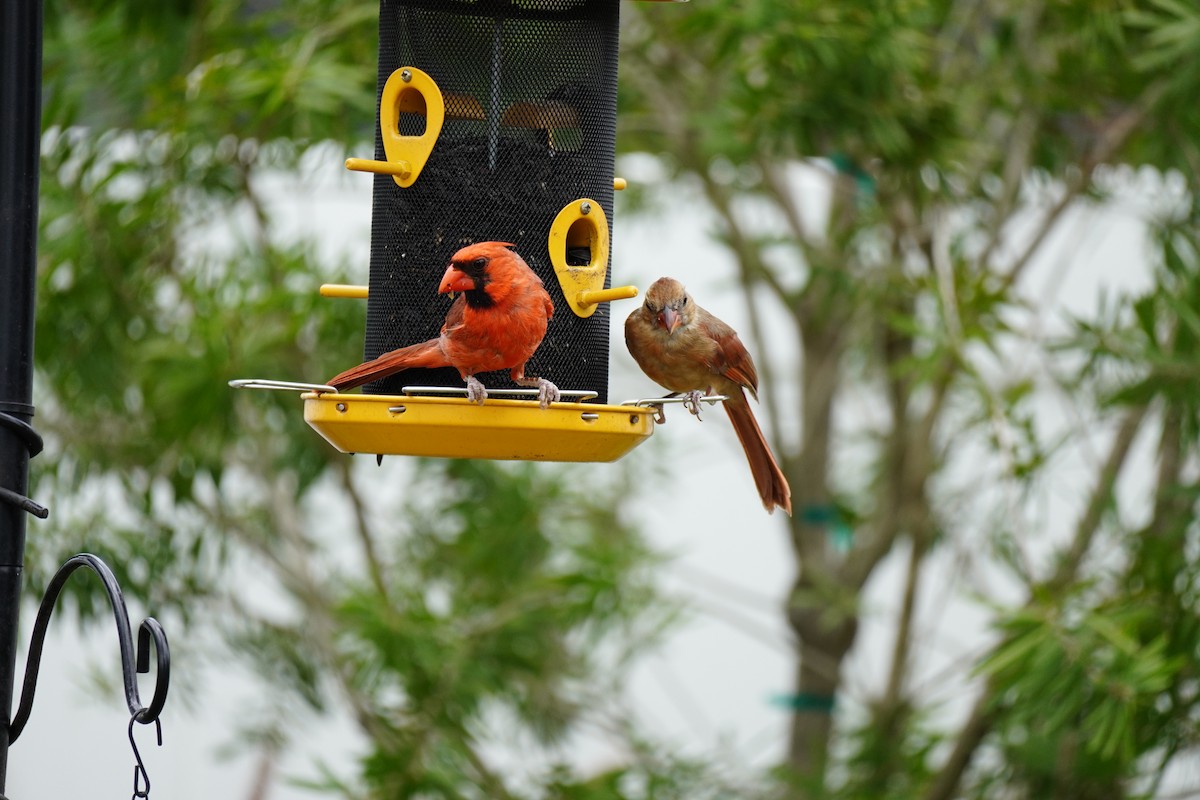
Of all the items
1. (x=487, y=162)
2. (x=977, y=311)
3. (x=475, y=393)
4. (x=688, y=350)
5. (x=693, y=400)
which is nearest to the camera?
(x=475, y=393)

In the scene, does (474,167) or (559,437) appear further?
(474,167)

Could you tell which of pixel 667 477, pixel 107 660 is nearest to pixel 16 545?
pixel 667 477

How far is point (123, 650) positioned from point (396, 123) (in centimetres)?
154

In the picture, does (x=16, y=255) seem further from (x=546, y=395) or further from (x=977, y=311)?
(x=977, y=311)

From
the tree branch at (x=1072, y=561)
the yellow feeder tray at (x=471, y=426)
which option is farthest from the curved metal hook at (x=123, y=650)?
the tree branch at (x=1072, y=561)

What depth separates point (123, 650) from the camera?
1879 millimetres

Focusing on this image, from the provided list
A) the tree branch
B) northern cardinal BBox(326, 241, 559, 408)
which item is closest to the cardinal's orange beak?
northern cardinal BBox(326, 241, 559, 408)

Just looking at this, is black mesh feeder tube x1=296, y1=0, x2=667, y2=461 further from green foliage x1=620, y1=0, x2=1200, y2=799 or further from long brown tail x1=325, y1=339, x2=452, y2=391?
green foliage x1=620, y1=0, x2=1200, y2=799

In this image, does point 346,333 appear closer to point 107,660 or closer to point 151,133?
point 151,133

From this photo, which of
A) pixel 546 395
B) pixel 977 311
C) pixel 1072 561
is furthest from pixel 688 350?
pixel 1072 561

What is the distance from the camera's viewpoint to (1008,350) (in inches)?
292

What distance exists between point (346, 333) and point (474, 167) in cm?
181

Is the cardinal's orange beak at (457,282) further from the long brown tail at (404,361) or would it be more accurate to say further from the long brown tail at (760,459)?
the long brown tail at (760,459)

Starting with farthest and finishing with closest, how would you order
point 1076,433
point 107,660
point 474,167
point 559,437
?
point 107,660, point 1076,433, point 474,167, point 559,437
